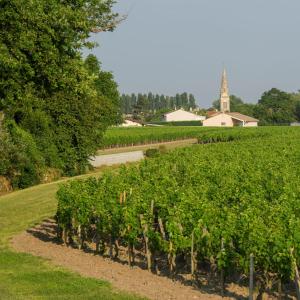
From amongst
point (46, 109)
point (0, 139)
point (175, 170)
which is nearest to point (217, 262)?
point (175, 170)

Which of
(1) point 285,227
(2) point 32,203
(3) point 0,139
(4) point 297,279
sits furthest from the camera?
(3) point 0,139

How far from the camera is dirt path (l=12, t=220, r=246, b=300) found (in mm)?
11258

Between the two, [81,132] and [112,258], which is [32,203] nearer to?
[112,258]

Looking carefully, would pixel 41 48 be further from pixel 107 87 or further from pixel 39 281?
pixel 107 87

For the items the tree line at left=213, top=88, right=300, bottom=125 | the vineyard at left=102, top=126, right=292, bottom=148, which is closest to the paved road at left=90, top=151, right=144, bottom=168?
the vineyard at left=102, top=126, right=292, bottom=148

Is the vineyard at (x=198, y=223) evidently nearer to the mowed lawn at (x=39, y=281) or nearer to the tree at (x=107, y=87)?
the mowed lawn at (x=39, y=281)

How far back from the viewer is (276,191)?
16.5m

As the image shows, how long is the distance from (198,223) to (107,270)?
2.42m

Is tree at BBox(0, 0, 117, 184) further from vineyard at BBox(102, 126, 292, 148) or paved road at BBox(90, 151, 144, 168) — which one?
vineyard at BBox(102, 126, 292, 148)

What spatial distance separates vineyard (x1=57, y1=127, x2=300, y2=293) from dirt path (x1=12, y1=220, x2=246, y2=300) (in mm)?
350

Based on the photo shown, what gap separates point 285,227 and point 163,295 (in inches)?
96.4

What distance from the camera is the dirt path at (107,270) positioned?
1126cm

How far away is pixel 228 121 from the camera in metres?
169

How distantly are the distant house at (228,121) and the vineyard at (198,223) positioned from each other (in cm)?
14591
